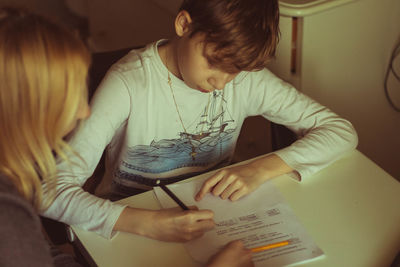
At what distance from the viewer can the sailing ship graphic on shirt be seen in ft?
4.24

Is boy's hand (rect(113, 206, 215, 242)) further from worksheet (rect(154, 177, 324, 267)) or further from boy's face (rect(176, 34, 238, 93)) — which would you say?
boy's face (rect(176, 34, 238, 93))

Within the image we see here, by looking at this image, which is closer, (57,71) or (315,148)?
(57,71)

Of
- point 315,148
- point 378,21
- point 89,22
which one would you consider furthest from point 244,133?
point 89,22

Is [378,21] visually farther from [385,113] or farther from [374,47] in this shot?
[385,113]

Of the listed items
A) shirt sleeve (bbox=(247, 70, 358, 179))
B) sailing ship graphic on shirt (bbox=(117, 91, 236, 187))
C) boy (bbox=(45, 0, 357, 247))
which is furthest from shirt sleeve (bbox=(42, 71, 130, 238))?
shirt sleeve (bbox=(247, 70, 358, 179))

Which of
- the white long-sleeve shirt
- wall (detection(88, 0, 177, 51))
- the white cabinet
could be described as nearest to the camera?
the white long-sleeve shirt

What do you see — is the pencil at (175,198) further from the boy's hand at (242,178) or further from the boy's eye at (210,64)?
the boy's eye at (210,64)

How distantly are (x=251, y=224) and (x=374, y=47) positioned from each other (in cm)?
94

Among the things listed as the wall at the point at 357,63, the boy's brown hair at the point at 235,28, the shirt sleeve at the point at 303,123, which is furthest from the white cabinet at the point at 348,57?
the boy's brown hair at the point at 235,28

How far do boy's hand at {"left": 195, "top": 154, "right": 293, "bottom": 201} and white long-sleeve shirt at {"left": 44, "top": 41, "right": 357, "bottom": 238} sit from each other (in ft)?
0.12

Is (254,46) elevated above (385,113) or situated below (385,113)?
above

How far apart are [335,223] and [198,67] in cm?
43

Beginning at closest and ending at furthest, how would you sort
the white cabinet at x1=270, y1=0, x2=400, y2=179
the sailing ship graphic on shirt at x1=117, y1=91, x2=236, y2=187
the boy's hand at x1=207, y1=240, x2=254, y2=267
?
the boy's hand at x1=207, y1=240, x2=254, y2=267
the sailing ship graphic on shirt at x1=117, y1=91, x2=236, y2=187
the white cabinet at x1=270, y1=0, x2=400, y2=179

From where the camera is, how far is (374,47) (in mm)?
1657
